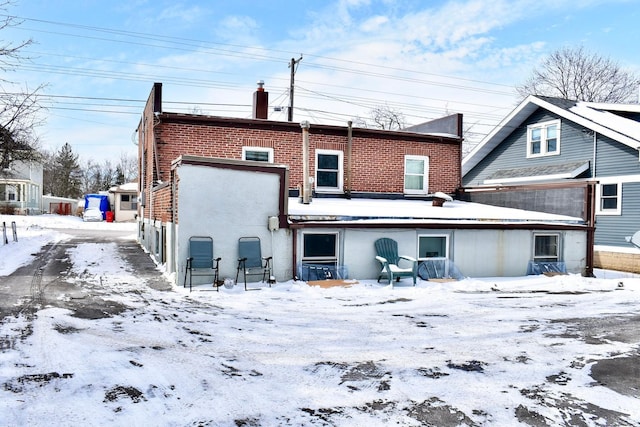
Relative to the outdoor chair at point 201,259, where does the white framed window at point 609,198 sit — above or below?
above

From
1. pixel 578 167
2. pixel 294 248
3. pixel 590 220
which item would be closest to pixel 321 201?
pixel 294 248

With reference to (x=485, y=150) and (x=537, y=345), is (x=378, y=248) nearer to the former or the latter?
(x=537, y=345)

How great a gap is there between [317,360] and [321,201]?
9.11 m

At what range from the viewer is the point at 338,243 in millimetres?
12227

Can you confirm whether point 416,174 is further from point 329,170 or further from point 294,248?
point 294,248

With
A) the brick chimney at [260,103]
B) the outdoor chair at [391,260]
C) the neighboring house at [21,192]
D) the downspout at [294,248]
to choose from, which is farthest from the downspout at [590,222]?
the neighboring house at [21,192]

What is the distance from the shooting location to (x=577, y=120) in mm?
18594

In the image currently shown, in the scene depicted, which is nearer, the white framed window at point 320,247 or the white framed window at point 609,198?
the white framed window at point 320,247

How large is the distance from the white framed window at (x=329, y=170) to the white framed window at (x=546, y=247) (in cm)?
670

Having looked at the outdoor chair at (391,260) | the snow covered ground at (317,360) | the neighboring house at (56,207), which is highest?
the neighboring house at (56,207)

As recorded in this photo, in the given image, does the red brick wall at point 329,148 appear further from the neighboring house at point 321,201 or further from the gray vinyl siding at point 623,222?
the gray vinyl siding at point 623,222

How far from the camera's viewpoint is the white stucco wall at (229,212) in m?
10.7

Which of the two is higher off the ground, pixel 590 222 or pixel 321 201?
pixel 321 201

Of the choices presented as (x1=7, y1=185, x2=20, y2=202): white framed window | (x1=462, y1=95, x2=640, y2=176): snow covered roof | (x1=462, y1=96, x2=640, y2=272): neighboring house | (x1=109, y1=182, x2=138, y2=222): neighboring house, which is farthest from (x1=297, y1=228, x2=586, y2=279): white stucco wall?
(x1=7, y1=185, x2=20, y2=202): white framed window
